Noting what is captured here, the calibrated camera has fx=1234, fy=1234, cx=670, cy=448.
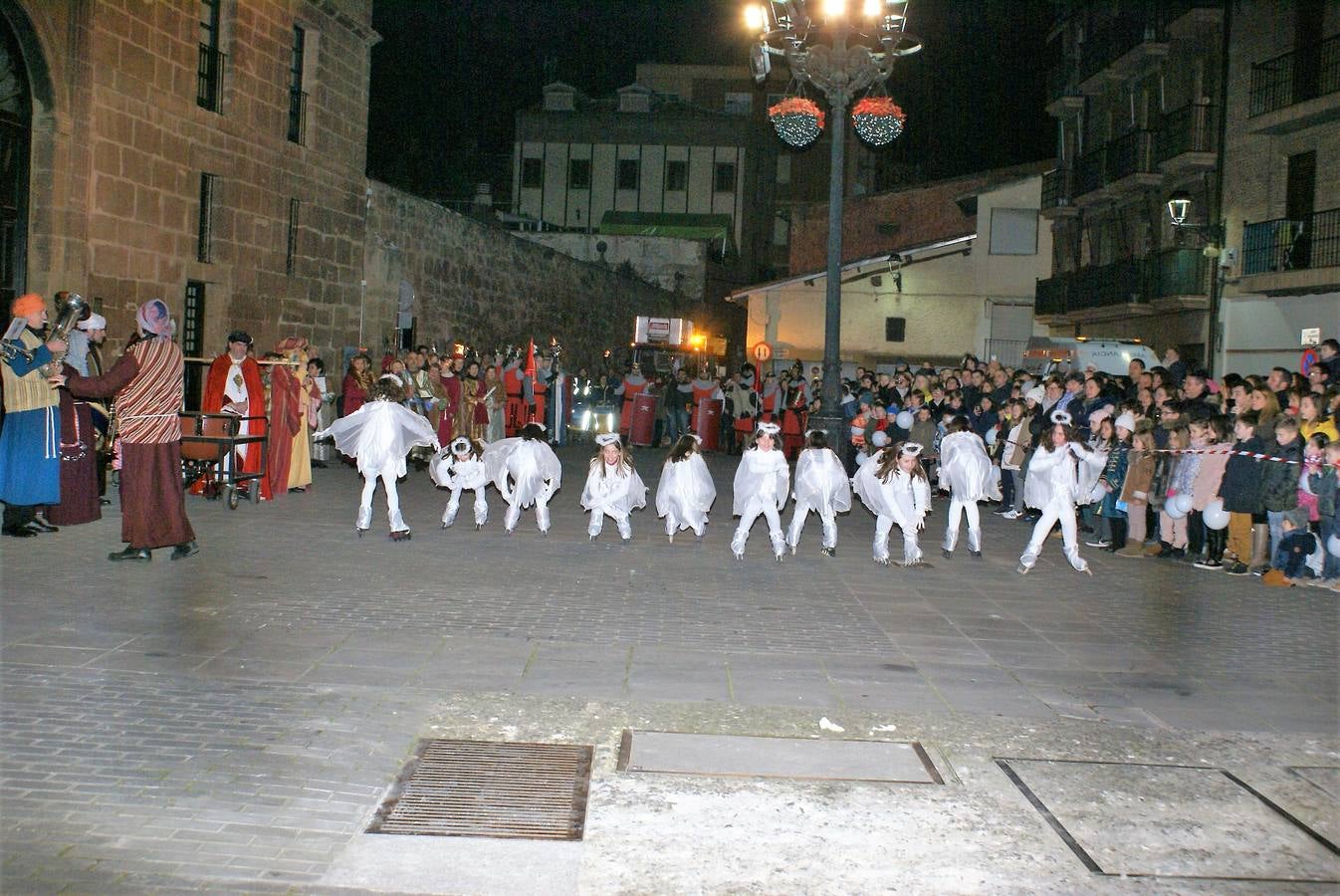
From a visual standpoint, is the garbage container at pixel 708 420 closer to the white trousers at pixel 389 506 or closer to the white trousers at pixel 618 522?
the white trousers at pixel 618 522

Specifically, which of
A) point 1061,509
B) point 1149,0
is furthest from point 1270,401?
point 1149,0

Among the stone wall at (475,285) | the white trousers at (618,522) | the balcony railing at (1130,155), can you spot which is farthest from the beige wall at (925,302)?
the white trousers at (618,522)

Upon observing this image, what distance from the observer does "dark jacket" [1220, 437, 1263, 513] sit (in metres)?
11.5

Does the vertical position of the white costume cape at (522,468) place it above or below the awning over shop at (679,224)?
below

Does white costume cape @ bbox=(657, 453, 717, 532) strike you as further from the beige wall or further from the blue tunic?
the beige wall

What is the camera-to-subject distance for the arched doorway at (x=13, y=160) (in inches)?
602

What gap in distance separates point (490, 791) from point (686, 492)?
7477mm

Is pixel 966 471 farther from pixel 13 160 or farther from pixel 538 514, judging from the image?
pixel 13 160

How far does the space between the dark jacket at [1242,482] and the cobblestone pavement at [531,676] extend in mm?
879

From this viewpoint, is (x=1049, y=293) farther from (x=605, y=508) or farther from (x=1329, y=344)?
(x=605, y=508)

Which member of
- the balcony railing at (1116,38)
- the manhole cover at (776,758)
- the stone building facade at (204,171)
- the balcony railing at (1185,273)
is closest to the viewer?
the manhole cover at (776,758)

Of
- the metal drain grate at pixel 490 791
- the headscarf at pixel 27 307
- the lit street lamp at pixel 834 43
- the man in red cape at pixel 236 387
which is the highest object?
the lit street lamp at pixel 834 43

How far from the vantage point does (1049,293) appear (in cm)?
3725

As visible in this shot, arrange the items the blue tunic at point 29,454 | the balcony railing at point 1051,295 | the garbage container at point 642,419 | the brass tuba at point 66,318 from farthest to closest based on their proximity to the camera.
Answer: the balcony railing at point 1051,295, the garbage container at point 642,419, the brass tuba at point 66,318, the blue tunic at point 29,454
